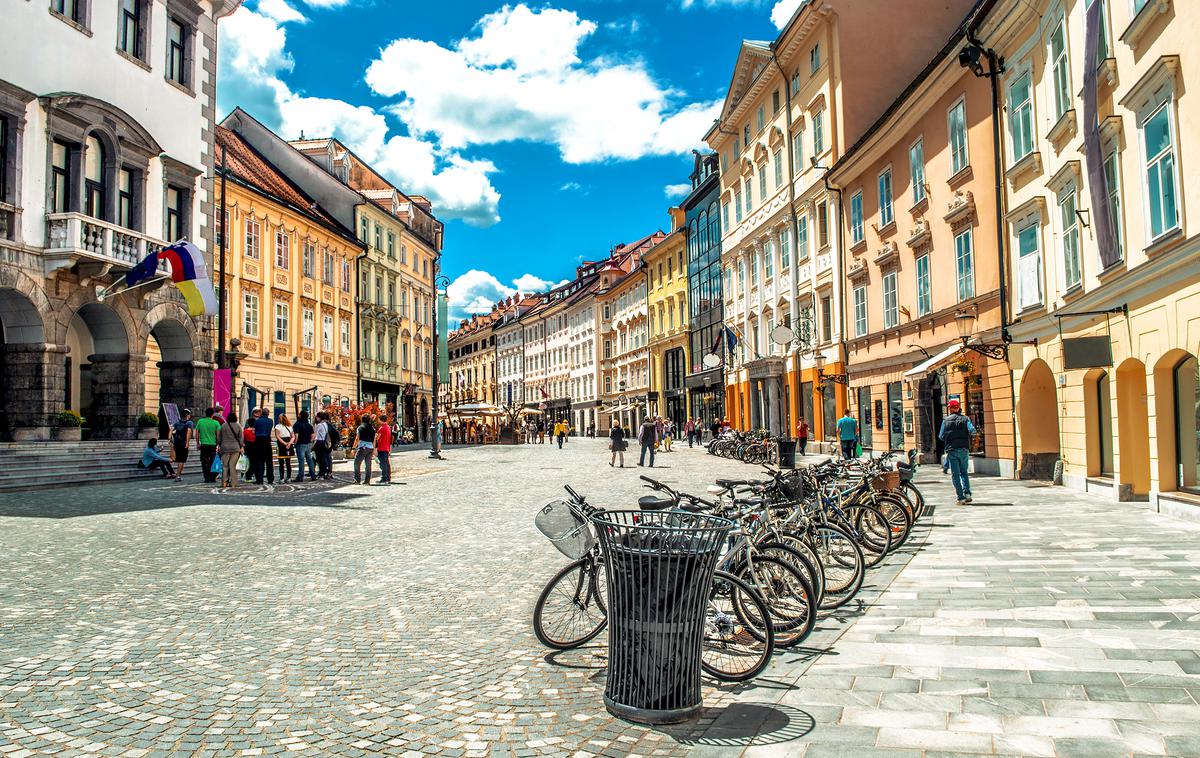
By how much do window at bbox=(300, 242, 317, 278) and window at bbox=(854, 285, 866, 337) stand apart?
25691 mm

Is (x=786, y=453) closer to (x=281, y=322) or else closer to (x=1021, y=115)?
(x=1021, y=115)

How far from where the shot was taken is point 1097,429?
16156 mm

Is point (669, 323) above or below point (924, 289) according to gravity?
above

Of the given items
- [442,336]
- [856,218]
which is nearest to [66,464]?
[856,218]

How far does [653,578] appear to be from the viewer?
15.0ft

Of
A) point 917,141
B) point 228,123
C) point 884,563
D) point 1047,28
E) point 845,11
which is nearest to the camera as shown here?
point 884,563

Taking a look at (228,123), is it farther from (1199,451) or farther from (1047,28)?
(1199,451)

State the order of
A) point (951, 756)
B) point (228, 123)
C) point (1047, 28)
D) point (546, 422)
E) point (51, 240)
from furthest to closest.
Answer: point (546, 422), point (228, 123), point (51, 240), point (1047, 28), point (951, 756)

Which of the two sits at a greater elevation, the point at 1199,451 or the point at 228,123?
the point at 228,123

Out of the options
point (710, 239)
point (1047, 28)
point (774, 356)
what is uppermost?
point (710, 239)

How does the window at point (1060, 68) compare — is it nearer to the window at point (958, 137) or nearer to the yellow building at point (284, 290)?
the window at point (958, 137)

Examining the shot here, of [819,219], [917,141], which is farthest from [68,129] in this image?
[819,219]

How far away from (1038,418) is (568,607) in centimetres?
1583

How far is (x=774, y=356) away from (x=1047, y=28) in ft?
75.5
